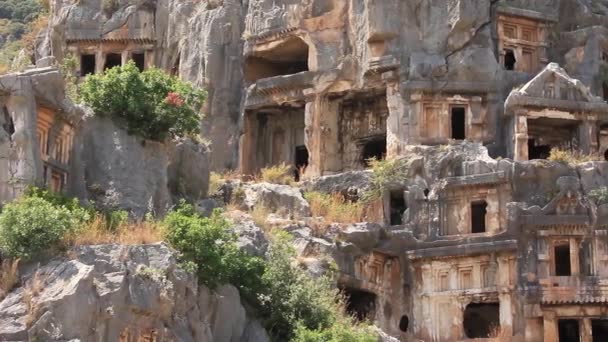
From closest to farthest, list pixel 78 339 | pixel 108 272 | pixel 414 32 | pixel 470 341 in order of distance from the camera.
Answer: pixel 78 339, pixel 108 272, pixel 470 341, pixel 414 32

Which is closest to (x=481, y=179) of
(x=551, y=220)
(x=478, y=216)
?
(x=478, y=216)

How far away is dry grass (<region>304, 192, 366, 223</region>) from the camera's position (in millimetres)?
34594

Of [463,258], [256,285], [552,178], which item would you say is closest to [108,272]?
[256,285]

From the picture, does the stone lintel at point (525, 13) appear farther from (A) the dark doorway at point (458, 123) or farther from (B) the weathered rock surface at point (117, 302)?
(B) the weathered rock surface at point (117, 302)

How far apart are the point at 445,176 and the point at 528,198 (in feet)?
8.80

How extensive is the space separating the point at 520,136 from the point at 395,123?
14.5ft

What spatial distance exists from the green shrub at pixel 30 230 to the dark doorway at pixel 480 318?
17.5 meters

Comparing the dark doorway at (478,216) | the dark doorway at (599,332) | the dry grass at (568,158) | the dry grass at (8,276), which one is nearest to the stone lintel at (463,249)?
the dark doorway at (478,216)

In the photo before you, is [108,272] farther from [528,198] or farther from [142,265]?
[528,198]

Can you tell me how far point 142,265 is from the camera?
22703 millimetres

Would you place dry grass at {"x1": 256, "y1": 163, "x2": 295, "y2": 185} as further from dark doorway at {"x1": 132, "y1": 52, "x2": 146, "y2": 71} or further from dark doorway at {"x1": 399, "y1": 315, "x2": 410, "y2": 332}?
dark doorway at {"x1": 132, "y1": 52, "x2": 146, "y2": 71}

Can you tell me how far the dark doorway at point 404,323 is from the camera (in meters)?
35.4

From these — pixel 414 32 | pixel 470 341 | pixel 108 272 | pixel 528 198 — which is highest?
pixel 414 32

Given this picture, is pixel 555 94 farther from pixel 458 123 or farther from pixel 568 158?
pixel 458 123
